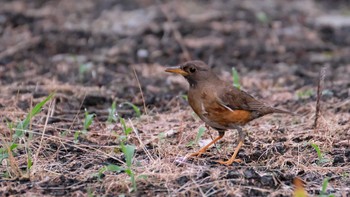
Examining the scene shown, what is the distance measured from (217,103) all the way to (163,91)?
107 inches

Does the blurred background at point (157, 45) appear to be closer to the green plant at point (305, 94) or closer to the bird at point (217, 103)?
the green plant at point (305, 94)

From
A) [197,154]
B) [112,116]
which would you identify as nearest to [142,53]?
[112,116]

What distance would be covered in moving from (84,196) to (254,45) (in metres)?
6.67

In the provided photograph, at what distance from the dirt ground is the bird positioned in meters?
0.26

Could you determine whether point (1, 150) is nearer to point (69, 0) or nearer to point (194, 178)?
point (194, 178)

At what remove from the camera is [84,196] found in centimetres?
470

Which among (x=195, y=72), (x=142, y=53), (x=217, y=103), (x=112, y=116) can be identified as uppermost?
(x=195, y=72)

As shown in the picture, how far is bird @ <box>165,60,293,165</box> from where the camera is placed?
18.6 feet

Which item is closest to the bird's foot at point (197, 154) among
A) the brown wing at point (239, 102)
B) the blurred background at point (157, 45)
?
the brown wing at point (239, 102)

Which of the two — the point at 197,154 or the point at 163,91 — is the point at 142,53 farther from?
the point at 197,154

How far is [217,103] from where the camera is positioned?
570 centimetres

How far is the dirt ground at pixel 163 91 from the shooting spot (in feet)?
16.6

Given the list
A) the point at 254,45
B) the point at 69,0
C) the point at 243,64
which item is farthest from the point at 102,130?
the point at 69,0

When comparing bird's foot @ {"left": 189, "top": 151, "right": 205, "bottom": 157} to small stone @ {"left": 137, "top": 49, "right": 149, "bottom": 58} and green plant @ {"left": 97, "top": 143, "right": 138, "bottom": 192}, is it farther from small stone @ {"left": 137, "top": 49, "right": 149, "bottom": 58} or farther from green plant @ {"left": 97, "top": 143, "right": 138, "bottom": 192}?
small stone @ {"left": 137, "top": 49, "right": 149, "bottom": 58}
